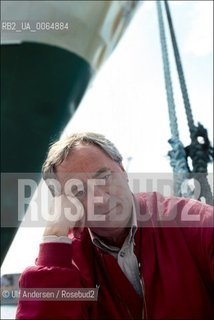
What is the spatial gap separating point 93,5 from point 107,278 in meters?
1.72

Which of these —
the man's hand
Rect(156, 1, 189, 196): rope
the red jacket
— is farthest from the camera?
Rect(156, 1, 189, 196): rope

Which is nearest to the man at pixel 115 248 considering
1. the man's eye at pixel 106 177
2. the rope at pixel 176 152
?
the man's eye at pixel 106 177

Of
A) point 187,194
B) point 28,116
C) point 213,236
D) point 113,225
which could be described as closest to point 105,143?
point 113,225

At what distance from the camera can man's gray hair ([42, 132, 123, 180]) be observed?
0.85 meters

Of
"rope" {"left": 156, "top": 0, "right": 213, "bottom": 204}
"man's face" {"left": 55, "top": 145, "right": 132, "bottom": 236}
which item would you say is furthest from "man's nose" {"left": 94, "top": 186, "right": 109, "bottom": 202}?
"rope" {"left": 156, "top": 0, "right": 213, "bottom": 204}

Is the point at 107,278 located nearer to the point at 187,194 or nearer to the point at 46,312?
the point at 46,312

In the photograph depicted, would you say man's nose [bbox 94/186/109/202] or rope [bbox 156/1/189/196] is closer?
man's nose [bbox 94/186/109/202]

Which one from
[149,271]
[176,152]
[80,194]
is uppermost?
[176,152]

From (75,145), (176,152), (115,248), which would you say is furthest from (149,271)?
(176,152)

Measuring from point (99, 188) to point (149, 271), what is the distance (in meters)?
0.17

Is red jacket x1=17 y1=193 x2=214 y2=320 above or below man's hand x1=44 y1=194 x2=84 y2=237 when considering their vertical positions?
below

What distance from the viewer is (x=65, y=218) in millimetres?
854

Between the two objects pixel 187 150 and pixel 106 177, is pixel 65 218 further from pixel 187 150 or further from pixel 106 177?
pixel 187 150

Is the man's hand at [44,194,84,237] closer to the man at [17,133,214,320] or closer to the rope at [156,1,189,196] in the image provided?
the man at [17,133,214,320]
